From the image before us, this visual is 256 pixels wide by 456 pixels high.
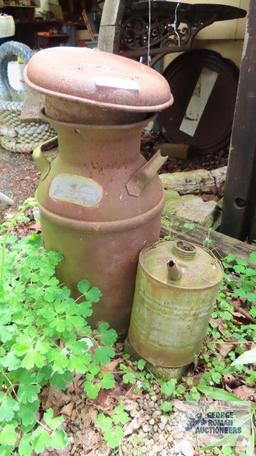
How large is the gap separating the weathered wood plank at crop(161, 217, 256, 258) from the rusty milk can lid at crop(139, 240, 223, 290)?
75cm

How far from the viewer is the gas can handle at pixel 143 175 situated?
5.22 ft

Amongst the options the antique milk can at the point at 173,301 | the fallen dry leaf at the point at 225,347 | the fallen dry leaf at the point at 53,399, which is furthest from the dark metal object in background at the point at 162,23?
the fallen dry leaf at the point at 53,399

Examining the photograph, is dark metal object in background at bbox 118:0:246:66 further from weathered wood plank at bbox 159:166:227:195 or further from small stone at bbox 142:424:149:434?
small stone at bbox 142:424:149:434

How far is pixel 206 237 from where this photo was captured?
247 cm

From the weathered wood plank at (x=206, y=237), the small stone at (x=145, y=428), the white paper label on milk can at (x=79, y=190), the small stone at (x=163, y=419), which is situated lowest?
the small stone at (x=145, y=428)

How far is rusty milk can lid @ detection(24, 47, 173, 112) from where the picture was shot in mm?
1270

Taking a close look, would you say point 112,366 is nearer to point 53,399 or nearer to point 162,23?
point 53,399

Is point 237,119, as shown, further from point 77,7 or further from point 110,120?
point 77,7

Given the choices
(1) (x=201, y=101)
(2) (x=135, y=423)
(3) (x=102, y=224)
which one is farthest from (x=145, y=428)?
(1) (x=201, y=101)

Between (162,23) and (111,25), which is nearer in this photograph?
(111,25)

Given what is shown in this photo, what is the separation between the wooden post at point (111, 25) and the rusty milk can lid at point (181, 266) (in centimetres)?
195

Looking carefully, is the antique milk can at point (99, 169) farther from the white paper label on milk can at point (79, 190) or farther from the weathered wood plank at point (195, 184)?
the weathered wood plank at point (195, 184)

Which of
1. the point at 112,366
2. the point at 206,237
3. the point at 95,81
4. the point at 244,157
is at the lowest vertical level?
the point at 112,366

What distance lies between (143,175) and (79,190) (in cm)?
30
